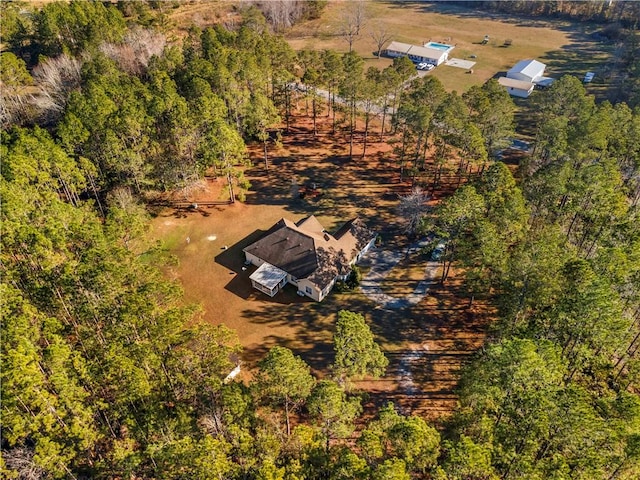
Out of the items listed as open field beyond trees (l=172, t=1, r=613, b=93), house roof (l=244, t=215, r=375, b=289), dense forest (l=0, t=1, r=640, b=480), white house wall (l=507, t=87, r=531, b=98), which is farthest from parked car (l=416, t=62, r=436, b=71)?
house roof (l=244, t=215, r=375, b=289)

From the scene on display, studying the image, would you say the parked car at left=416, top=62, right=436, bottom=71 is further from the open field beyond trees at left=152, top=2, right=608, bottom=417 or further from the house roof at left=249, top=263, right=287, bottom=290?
the house roof at left=249, top=263, right=287, bottom=290

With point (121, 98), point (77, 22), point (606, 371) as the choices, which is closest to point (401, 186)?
point (606, 371)

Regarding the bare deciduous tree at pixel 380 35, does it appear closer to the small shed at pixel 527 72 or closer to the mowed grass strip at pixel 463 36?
the mowed grass strip at pixel 463 36

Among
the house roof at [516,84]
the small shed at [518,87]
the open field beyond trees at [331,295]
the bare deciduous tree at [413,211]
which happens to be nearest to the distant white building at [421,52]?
the open field beyond trees at [331,295]

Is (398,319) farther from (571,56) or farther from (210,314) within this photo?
(571,56)

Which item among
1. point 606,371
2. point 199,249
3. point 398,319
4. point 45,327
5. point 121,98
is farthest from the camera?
point 121,98

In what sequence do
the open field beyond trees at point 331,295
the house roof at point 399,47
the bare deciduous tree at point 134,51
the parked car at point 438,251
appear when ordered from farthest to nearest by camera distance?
the house roof at point 399,47, the bare deciduous tree at point 134,51, the parked car at point 438,251, the open field beyond trees at point 331,295
